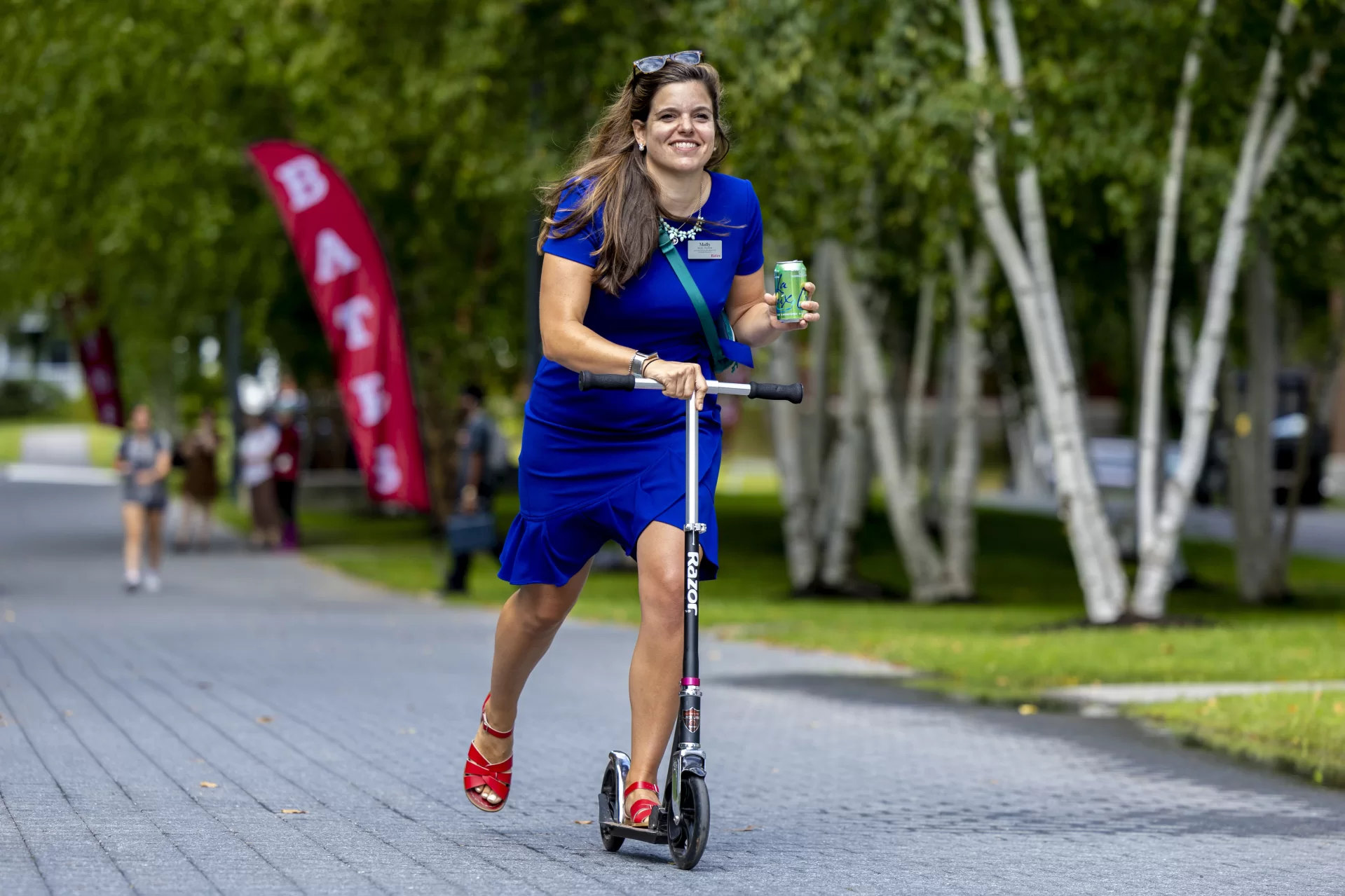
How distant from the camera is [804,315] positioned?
224 inches

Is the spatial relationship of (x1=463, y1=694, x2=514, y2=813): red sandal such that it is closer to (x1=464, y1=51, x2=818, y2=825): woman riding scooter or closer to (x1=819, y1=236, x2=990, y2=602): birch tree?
(x1=464, y1=51, x2=818, y2=825): woman riding scooter

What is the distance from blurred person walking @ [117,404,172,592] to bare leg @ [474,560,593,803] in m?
13.8

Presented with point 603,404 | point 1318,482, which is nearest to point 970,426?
point 603,404

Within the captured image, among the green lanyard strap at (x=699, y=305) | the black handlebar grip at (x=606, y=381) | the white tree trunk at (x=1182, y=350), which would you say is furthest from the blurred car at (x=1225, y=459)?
the black handlebar grip at (x=606, y=381)

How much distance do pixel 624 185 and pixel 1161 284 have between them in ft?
32.1

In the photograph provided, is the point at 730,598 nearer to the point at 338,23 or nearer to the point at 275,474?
the point at 338,23

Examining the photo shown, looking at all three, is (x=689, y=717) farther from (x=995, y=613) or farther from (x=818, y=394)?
(x=818, y=394)

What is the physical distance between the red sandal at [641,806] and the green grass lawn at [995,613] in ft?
12.3

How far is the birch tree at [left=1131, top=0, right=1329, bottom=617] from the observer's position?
47.4ft

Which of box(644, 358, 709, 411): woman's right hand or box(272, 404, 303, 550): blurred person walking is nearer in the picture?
box(644, 358, 709, 411): woman's right hand

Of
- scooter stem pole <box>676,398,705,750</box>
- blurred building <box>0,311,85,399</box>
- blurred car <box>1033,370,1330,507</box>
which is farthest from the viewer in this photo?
blurred building <box>0,311,85,399</box>

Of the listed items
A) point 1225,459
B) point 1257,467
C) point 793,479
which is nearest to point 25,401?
point 1225,459

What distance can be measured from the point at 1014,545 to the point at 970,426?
10.3 metres

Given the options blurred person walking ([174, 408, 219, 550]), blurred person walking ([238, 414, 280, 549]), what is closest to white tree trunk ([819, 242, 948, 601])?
blurred person walking ([238, 414, 280, 549])
